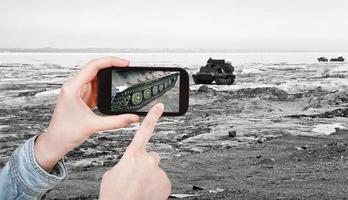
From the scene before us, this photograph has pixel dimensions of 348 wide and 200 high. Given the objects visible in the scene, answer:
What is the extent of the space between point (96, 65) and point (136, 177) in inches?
19.5

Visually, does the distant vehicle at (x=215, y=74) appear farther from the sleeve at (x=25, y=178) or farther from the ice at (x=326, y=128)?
the sleeve at (x=25, y=178)

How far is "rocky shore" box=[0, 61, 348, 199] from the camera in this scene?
20.0ft

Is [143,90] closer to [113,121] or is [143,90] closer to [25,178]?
[113,121]

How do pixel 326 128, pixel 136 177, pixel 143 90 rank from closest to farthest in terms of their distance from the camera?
pixel 136 177
pixel 143 90
pixel 326 128

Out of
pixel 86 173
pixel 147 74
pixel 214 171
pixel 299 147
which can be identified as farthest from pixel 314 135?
pixel 147 74

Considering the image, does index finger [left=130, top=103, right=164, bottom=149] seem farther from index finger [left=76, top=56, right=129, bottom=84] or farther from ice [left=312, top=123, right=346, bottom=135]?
ice [left=312, top=123, right=346, bottom=135]

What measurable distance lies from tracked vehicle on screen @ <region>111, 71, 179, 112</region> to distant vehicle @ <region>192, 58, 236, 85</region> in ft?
68.3

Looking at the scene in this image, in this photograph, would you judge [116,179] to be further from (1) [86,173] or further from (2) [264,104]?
(2) [264,104]

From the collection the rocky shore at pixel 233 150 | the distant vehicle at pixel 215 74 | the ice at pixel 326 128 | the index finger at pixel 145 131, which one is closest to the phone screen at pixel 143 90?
the index finger at pixel 145 131

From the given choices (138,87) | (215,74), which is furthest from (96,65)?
(215,74)

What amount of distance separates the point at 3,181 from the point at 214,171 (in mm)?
5790

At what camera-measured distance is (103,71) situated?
1.60 m

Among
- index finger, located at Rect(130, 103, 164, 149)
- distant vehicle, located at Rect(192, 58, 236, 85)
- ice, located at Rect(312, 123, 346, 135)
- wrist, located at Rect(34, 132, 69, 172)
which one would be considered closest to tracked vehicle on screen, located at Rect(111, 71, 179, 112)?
wrist, located at Rect(34, 132, 69, 172)

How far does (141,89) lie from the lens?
1617 mm
